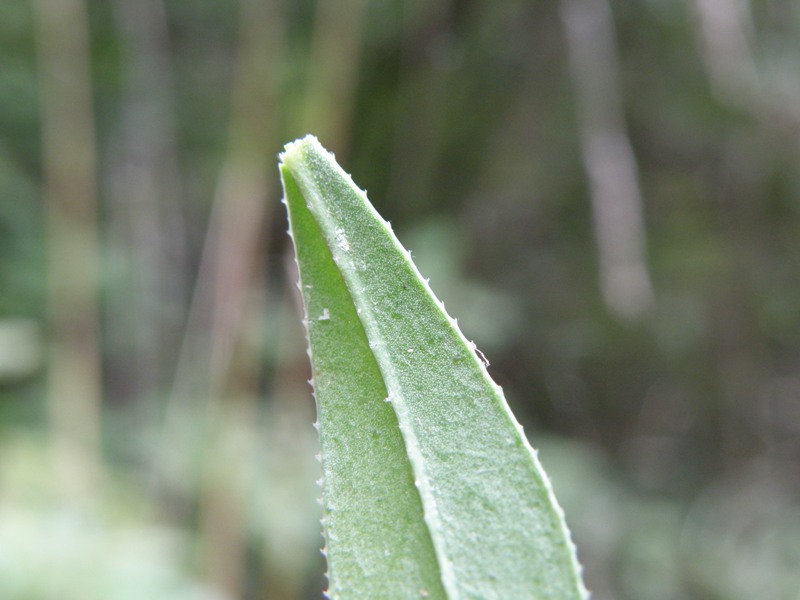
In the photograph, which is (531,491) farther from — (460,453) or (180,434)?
(180,434)

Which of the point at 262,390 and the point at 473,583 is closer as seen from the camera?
the point at 473,583

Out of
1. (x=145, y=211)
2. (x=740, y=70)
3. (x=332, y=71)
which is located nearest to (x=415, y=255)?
(x=332, y=71)

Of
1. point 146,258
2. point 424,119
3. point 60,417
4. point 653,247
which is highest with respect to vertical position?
point 424,119

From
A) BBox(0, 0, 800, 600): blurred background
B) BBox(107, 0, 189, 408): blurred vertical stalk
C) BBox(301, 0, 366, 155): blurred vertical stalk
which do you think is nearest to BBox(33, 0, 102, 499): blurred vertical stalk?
BBox(0, 0, 800, 600): blurred background

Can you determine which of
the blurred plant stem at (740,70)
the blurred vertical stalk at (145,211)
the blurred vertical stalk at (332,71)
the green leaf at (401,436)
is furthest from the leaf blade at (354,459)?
the blurred vertical stalk at (145,211)

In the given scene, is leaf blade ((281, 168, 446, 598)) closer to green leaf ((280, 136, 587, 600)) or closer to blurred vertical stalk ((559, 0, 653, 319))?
green leaf ((280, 136, 587, 600))

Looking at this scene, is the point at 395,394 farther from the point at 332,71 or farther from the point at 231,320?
the point at 332,71

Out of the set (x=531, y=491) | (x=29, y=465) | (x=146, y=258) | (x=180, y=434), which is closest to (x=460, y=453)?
(x=531, y=491)
